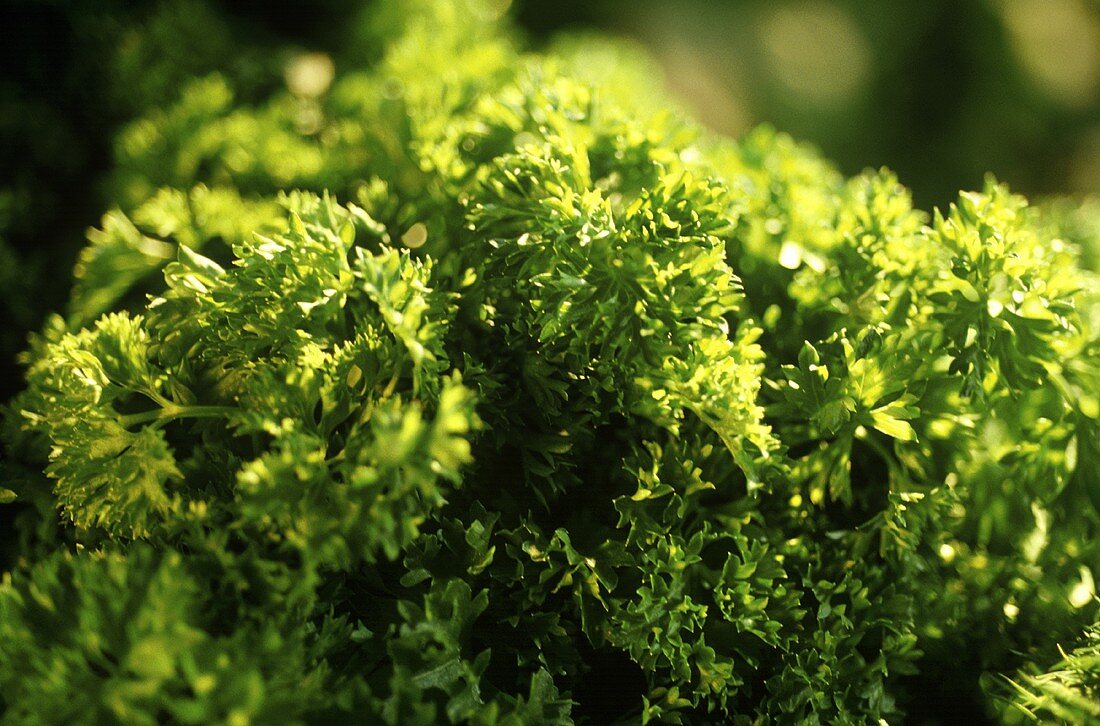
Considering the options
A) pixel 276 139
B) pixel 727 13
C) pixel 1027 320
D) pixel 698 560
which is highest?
pixel 727 13

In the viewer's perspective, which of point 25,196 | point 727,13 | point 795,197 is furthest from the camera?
point 727,13

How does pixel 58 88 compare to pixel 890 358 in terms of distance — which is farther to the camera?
pixel 58 88

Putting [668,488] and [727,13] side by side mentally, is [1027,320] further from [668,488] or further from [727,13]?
[727,13]

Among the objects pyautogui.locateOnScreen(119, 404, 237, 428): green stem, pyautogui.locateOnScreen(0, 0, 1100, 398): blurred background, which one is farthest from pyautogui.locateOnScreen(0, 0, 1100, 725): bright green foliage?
pyautogui.locateOnScreen(0, 0, 1100, 398): blurred background

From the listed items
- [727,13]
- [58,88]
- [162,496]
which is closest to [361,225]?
[162,496]

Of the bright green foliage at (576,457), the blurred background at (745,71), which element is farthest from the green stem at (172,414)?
the blurred background at (745,71)

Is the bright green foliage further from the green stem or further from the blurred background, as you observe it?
the blurred background

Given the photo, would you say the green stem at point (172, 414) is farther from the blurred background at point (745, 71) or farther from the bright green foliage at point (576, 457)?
the blurred background at point (745, 71)
